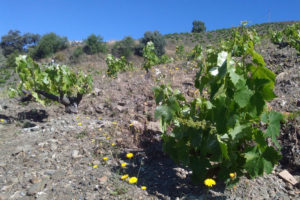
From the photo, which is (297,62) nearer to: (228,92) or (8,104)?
(228,92)

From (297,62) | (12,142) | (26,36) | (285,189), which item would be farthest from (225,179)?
(26,36)

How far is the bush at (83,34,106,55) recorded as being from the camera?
30.3 meters

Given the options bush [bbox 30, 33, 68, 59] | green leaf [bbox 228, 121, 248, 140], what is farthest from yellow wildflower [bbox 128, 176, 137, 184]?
bush [bbox 30, 33, 68, 59]

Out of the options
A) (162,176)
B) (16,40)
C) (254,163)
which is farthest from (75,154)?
(16,40)

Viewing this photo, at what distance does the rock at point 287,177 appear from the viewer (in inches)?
87.4

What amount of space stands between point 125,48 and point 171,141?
2875 centimetres

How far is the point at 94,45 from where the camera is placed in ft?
101

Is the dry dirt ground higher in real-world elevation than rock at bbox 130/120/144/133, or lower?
lower

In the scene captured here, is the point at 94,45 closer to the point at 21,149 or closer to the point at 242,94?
the point at 21,149

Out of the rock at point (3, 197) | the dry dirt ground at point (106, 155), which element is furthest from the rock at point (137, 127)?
the rock at point (3, 197)

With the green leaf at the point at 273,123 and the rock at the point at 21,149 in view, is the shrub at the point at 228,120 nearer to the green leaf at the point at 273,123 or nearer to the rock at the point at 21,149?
the green leaf at the point at 273,123

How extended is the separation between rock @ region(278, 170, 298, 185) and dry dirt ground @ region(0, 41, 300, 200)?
36 millimetres

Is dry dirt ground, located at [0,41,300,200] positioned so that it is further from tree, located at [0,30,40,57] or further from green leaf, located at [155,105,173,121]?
tree, located at [0,30,40,57]

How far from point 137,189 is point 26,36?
142 ft
